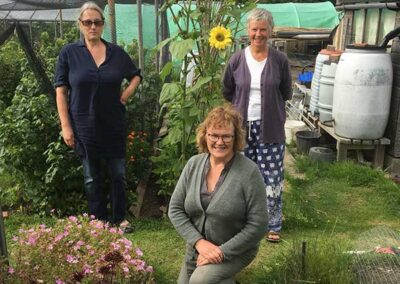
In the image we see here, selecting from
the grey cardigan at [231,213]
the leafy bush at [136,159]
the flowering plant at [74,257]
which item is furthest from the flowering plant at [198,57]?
the flowering plant at [74,257]

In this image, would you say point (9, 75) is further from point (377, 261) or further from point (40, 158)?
point (377, 261)

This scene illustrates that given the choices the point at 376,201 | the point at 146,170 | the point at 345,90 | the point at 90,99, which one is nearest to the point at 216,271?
the point at 90,99

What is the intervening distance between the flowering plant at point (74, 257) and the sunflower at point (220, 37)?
1.43m

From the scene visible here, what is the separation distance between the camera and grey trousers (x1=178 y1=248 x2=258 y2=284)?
7.73 ft

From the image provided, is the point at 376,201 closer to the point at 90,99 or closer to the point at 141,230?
the point at 141,230

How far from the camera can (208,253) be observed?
7.95 feet

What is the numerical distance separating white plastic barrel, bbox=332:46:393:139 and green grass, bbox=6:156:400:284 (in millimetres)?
487

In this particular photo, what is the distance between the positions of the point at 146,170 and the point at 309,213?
5.15 feet

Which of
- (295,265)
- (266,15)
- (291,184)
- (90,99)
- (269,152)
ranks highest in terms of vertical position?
(266,15)

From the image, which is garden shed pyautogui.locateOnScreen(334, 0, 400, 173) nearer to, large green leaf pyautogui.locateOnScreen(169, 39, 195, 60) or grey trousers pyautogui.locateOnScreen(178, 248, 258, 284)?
large green leaf pyautogui.locateOnScreen(169, 39, 195, 60)

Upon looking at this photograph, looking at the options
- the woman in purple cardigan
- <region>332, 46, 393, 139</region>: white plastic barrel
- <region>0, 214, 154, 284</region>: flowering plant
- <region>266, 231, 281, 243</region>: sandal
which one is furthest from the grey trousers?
<region>332, 46, 393, 139</region>: white plastic barrel

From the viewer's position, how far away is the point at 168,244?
361cm

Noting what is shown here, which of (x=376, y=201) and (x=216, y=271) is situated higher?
(x=216, y=271)

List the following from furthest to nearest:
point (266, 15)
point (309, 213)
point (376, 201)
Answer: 1. point (376, 201)
2. point (309, 213)
3. point (266, 15)
